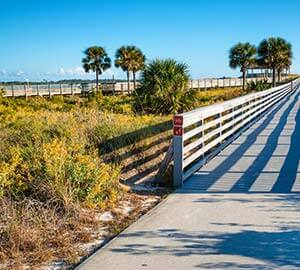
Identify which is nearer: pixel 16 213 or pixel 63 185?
pixel 16 213

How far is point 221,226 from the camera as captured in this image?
17.7 feet

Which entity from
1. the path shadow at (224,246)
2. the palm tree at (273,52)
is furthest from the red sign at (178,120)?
the palm tree at (273,52)

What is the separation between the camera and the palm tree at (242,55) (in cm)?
6475

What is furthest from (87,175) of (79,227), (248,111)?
(248,111)

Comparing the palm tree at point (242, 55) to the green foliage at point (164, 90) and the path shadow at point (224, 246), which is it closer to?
the green foliage at point (164, 90)

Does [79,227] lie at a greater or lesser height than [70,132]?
lesser

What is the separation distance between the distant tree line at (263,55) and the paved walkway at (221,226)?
57.9m

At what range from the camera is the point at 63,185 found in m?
5.97

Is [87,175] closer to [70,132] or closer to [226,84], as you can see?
[70,132]

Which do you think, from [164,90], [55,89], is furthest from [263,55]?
[164,90]

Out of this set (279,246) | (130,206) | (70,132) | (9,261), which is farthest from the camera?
(70,132)

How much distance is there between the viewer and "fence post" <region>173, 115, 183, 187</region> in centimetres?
736

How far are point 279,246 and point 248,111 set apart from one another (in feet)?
41.2

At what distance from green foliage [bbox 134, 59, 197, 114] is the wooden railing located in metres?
2.47
